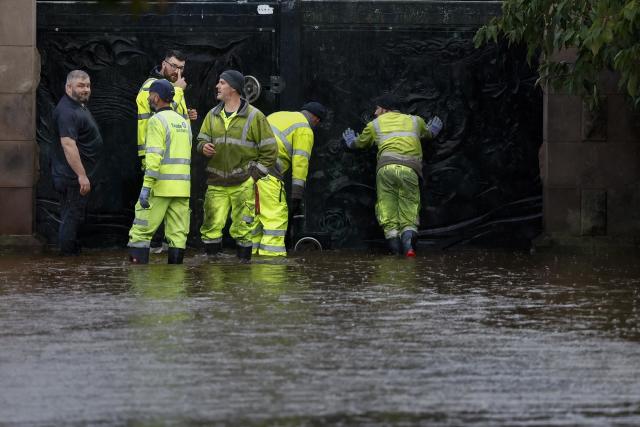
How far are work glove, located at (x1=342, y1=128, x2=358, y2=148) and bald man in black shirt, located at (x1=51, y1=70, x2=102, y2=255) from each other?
284 centimetres

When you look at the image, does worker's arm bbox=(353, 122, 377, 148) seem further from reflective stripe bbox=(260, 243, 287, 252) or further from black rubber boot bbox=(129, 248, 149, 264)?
black rubber boot bbox=(129, 248, 149, 264)

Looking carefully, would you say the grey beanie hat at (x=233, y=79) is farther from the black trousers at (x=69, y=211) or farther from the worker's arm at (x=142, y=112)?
the black trousers at (x=69, y=211)

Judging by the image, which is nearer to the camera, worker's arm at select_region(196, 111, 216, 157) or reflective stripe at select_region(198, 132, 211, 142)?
worker's arm at select_region(196, 111, 216, 157)

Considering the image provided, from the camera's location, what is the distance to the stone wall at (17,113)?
17.2m

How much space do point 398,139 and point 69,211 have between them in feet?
11.4

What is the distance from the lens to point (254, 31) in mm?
17969

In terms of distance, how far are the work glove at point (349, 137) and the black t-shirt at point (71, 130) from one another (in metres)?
2.70

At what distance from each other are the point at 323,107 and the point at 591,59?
11.5 feet

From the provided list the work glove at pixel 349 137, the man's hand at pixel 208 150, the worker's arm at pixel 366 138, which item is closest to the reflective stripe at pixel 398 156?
the worker's arm at pixel 366 138

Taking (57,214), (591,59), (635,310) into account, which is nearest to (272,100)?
(57,214)

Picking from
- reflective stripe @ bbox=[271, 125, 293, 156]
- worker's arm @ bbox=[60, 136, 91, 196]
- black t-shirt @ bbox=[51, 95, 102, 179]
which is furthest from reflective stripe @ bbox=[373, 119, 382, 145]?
worker's arm @ bbox=[60, 136, 91, 196]

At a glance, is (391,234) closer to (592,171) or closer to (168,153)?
(592,171)

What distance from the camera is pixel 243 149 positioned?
15578 mm

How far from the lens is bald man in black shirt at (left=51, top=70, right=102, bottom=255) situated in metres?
16.5
